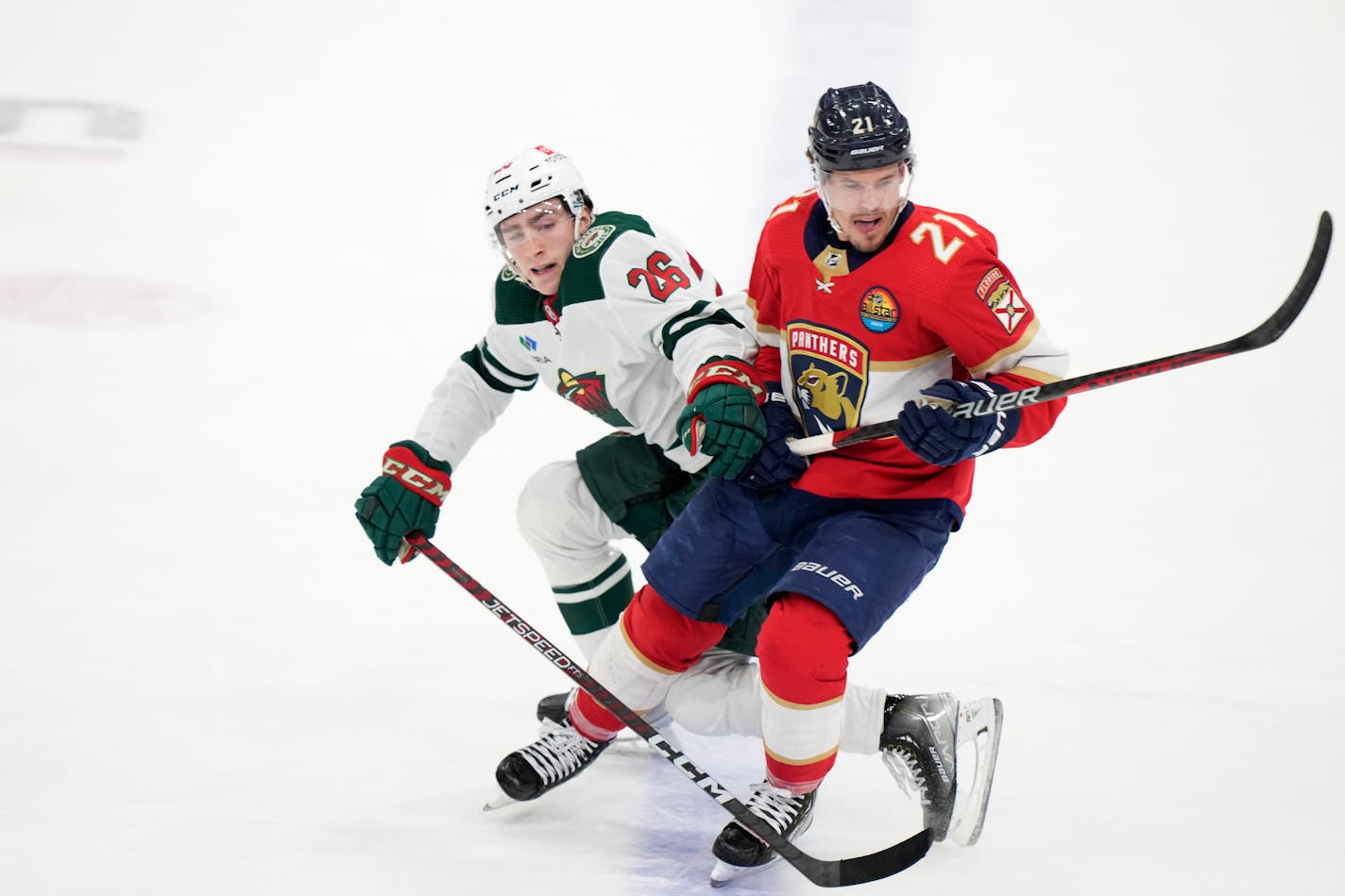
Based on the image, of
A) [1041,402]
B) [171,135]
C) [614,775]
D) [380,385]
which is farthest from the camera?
[171,135]

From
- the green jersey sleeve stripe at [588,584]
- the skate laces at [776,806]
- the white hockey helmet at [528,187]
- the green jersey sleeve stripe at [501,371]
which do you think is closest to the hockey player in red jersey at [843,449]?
the skate laces at [776,806]

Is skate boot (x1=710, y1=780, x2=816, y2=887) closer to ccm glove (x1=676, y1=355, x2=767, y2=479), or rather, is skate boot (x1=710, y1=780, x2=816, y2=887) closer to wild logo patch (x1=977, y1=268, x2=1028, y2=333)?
ccm glove (x1=676, y1=355, x2=767, y2=479)

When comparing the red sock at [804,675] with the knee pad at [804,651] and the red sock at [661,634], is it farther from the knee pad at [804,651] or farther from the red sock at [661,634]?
the red sock at [661,634]

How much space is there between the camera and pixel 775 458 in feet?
8.00

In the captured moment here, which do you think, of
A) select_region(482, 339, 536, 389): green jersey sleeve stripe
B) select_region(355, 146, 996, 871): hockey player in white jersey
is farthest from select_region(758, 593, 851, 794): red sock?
select_region(482, 339, 536, 389): green jersey sleeve stripe

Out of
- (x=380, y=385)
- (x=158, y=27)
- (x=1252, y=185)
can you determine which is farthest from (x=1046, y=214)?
(x=158, y=27)

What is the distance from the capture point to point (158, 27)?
19.7ft

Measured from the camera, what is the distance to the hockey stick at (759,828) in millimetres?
2361

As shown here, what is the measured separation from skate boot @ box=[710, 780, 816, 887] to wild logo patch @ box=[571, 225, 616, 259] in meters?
0.95

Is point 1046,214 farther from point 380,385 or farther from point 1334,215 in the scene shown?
point 380,385

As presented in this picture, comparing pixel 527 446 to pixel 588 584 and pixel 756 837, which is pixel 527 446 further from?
pixel 756 837

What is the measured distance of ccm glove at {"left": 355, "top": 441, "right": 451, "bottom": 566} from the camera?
2658 mm

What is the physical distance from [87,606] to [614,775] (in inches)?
47.5

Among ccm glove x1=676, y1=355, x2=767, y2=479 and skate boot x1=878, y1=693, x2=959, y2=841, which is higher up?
ccm glove x1=676, y1=355, x2=767, y2=479
